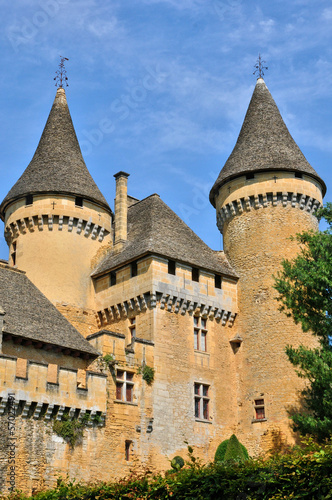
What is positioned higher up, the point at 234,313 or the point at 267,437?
the point at 234,313

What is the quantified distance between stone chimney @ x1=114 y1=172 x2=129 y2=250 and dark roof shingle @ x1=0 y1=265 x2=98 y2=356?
577cm

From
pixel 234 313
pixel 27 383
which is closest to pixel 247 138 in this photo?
pixel 234 313

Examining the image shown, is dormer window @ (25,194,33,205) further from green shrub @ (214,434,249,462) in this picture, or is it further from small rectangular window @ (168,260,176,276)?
green shrub @ (214,434,249,462)

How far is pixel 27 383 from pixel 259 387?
39.1 feet

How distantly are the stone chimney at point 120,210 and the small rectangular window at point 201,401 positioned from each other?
7.99 meters

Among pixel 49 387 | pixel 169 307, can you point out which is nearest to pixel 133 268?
pixel 169 307

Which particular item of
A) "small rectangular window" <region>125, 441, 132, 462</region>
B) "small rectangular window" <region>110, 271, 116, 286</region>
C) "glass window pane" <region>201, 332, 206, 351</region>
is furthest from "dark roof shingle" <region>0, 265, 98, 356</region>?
"glass window pane" <region>201, 332, 206, 351</region>

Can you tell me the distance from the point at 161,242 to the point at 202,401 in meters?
7.33

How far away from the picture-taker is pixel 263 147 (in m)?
36.1

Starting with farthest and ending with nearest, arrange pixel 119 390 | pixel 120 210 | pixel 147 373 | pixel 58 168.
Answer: pixel 120 210 → pixel 58 168 → pixel 147 373 → pixel 119 390

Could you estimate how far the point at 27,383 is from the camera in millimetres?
24062

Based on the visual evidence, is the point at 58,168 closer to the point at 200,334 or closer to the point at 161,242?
the point at 161,242

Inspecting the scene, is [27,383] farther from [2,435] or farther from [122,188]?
[122,188]

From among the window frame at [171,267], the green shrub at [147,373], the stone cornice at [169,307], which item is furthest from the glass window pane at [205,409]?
the window frame at [171,267]
